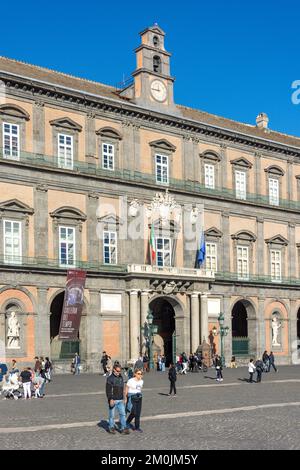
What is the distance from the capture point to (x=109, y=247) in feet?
159

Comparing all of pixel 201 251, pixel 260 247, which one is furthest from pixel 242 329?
pixel 201 251

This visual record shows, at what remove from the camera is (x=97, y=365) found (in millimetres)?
46469

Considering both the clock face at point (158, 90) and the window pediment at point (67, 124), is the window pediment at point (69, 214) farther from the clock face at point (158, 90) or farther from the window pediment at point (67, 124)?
the clock face at point (158, 90)

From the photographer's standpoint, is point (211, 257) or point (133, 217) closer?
point (133, 217)

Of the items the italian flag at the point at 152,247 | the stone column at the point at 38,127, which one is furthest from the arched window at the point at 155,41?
the italian flag at the point at 152,247

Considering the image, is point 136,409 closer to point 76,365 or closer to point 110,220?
point 76,365

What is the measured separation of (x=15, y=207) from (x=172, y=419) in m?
25.7

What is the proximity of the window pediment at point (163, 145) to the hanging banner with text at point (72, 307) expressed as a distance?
11.6 meters

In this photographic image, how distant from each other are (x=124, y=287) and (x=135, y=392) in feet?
99.0

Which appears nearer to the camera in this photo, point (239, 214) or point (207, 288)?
point (207, 288)

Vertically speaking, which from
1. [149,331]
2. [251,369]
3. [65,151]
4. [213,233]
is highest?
[65,151]

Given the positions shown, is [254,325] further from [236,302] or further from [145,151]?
[145,151]

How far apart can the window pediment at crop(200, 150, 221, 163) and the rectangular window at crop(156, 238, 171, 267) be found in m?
7.43
